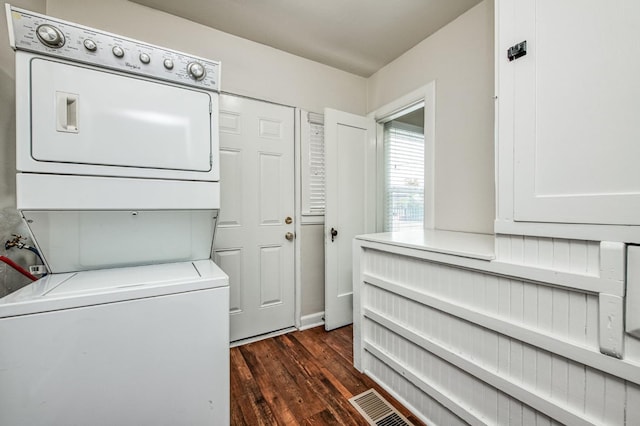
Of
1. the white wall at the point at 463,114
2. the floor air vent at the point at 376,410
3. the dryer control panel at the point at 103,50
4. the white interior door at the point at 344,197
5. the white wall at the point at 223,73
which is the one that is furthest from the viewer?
the white interior door at the point at 344,197

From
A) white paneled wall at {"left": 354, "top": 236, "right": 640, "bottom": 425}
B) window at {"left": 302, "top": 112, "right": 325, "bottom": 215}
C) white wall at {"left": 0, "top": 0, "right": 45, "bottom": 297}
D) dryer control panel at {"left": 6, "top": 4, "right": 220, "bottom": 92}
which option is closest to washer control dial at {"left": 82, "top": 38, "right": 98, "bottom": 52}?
dryer control panel at {"left": 6, "top": 4, "right": 220, "bottom": 92}

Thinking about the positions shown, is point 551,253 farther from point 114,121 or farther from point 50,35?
point 50,35

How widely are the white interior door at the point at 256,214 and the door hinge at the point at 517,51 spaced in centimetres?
176

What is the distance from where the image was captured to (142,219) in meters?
1.31

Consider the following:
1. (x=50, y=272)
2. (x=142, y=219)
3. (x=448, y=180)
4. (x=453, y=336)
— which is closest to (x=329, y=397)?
(x=453, y=336)

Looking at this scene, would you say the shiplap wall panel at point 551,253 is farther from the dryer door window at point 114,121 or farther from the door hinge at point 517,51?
the dryer door window at point 114,121

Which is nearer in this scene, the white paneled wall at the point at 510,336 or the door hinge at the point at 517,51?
the white paneled wall at the point at 510,336

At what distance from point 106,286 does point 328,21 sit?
2210mm

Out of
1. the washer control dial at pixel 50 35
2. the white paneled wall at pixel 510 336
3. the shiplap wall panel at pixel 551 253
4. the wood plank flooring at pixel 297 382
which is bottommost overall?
the wood plank flooring at pixel 297 382

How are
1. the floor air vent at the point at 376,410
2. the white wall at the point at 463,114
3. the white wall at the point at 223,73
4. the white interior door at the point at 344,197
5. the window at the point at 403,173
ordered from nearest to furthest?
the white wall at the point at 223,73, the floor air vent at the point at 376,410, the white wall at the point at 463,114, the white interior door at the point at 344,197, the window at the point at 403,173

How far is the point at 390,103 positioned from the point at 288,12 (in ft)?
3.95

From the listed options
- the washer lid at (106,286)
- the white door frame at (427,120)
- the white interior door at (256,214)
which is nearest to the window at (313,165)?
the white interior door at (256,214)

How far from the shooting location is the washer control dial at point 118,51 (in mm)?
1170

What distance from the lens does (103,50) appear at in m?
1.15
